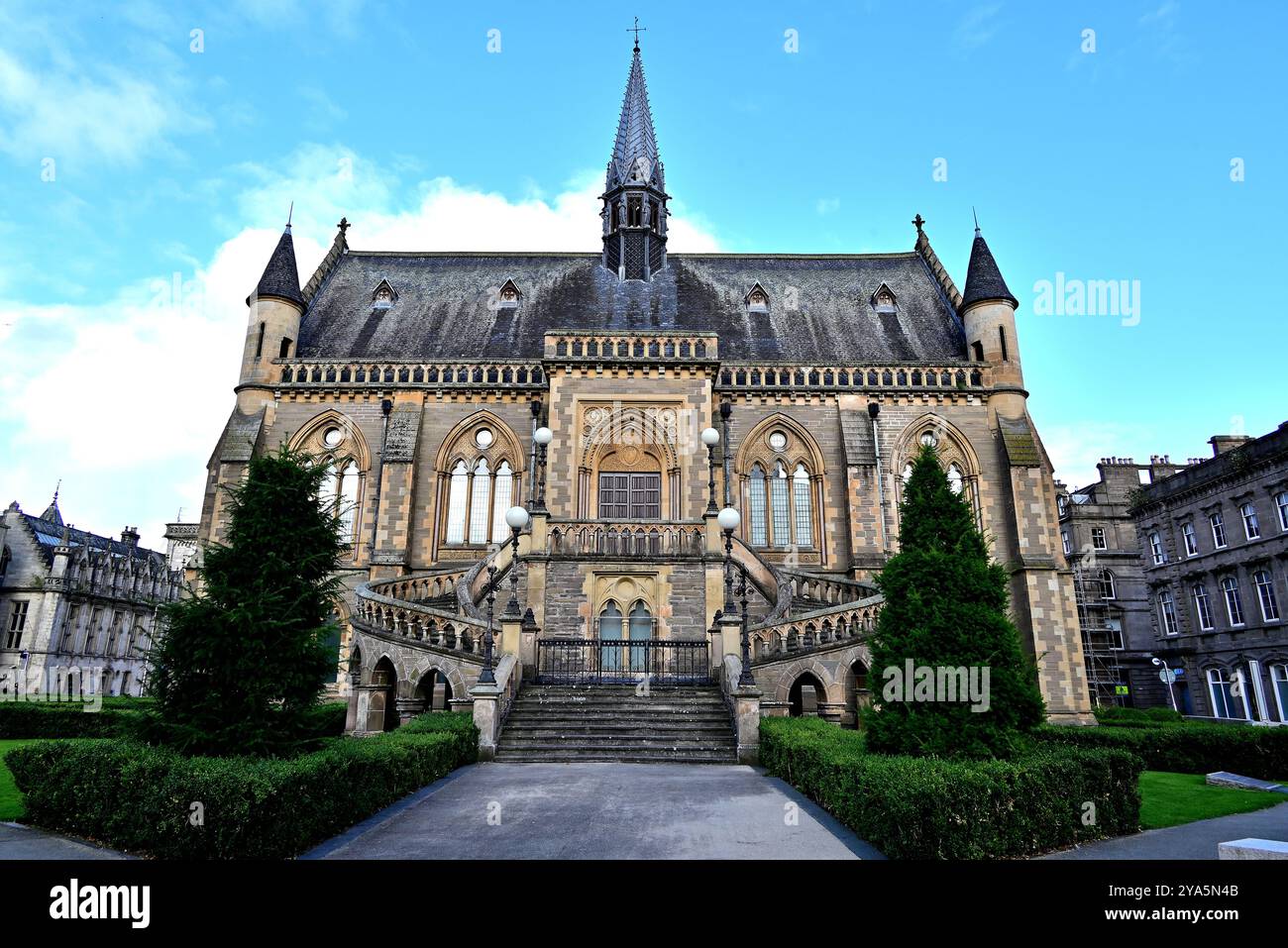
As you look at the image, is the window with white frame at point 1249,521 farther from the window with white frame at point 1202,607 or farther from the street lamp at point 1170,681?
the street lamp at point 1170,681

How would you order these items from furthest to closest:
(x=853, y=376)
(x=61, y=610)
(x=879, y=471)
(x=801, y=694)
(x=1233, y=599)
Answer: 1. (x=61, y=610)
2. (x=1233, y=599)
3. (x=853, y=376)
4. (x=879, y=471)
5. (x=801, y=694)

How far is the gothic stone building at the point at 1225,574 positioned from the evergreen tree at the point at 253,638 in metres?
42.3

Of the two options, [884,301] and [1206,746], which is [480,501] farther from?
[1206,746]

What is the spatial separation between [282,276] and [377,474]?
10480 millimetres

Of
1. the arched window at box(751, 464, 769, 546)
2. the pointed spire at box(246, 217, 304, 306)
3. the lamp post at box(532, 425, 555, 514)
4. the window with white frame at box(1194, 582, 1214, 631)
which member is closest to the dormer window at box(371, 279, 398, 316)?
the pointed spire at box(246, 217, 304, 306)

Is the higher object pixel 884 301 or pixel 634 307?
pixel 884 301

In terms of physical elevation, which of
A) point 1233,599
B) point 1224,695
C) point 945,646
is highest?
point 1233,599

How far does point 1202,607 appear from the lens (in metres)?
40.8

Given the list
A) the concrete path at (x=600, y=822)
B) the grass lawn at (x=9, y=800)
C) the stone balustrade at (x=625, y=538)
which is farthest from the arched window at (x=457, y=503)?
the concrete path at (x=600, y=822)

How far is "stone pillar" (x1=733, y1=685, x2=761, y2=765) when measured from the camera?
599 inches

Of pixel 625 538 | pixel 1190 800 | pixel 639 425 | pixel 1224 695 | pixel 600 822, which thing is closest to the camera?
pixel 600 822

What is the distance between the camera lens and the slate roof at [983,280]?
32.1m

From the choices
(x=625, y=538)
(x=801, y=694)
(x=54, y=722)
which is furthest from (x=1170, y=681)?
(x=54, y=722)
